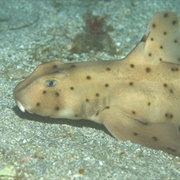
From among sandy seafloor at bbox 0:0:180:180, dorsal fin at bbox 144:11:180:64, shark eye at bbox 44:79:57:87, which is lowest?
sandy seafloor at bbox 0:0:180:180

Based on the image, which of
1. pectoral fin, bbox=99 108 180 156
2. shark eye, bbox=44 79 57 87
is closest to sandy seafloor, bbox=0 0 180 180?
pectoral fin, bbox=99 108 180 156

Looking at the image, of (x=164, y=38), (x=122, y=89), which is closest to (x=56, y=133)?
(x=122, y=89)

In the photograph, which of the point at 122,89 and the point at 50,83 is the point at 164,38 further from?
the point at 50,83

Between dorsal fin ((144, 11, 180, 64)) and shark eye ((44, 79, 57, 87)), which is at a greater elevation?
dorsal fin ((144, 11, 180, 64))

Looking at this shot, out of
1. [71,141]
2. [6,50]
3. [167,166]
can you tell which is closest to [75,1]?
[6,50]

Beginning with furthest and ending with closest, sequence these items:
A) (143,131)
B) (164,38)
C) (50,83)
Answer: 1. (164,38)
2. (50,83)
3. (143,131)

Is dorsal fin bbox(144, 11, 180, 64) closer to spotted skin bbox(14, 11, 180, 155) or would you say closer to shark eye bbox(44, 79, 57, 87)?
spotted skin bbox(14, 11, 180, 155)

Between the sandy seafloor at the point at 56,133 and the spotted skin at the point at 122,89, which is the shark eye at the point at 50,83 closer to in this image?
the spotted skin at the point at 122,89
